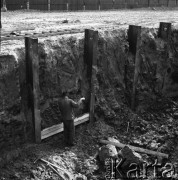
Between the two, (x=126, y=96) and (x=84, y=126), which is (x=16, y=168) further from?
(x=126, y=96)

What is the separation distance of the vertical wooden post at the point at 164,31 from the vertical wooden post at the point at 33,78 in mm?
5732

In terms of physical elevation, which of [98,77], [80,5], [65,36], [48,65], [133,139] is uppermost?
[80,5]

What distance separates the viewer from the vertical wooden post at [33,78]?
6.86 m

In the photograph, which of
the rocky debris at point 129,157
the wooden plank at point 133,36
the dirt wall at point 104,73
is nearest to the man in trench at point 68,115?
the dirt wall at point 104,73

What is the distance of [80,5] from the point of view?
2341 centimetres

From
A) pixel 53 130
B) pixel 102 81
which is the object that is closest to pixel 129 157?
pixel 53 130

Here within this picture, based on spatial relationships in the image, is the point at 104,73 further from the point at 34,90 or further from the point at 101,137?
the point at 34,90

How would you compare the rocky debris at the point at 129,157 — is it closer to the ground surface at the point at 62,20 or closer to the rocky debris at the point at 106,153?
the rocky debris at the point at 106,153

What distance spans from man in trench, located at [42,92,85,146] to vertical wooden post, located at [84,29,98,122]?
113cm

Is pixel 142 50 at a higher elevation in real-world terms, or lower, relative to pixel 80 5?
lower

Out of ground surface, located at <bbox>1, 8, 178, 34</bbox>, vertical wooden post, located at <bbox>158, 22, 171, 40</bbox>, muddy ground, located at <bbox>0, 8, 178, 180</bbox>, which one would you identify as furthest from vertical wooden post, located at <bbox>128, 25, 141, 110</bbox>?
ground surface, located at <bbox>1, 8, 178, 34</bbox>

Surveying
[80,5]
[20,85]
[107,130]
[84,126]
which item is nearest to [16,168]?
[20,85]

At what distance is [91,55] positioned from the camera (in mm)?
8383

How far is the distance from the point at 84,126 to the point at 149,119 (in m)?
2.62
